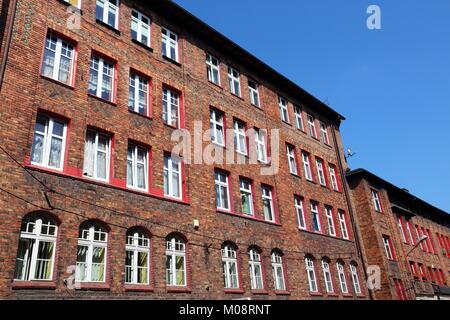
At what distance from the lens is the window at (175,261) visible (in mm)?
12555

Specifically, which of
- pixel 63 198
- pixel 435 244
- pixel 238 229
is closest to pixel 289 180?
pixel 238 229

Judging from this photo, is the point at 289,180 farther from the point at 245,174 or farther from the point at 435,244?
the point at 435,244

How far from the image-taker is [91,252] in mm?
10797

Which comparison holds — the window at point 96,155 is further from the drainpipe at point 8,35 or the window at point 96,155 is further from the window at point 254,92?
the window at point 254,92

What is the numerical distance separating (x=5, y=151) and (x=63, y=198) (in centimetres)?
194

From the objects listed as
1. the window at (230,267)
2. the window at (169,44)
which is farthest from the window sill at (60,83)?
the window at (230,267)

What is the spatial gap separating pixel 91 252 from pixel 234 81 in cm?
1255

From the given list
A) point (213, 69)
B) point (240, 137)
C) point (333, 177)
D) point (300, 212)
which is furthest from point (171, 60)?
point (333, 177)

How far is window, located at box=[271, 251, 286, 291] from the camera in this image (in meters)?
16.4

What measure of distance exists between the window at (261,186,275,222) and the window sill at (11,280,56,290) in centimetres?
1029

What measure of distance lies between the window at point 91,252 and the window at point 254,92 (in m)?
12.2

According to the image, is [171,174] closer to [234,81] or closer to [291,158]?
[234,81]

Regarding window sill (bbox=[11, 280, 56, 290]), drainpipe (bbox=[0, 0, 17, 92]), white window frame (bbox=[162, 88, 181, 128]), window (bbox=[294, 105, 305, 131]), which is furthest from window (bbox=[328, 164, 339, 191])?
drainpipe (bbox=[0, 0, 17, 92])

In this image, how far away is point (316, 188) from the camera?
72.6ft
